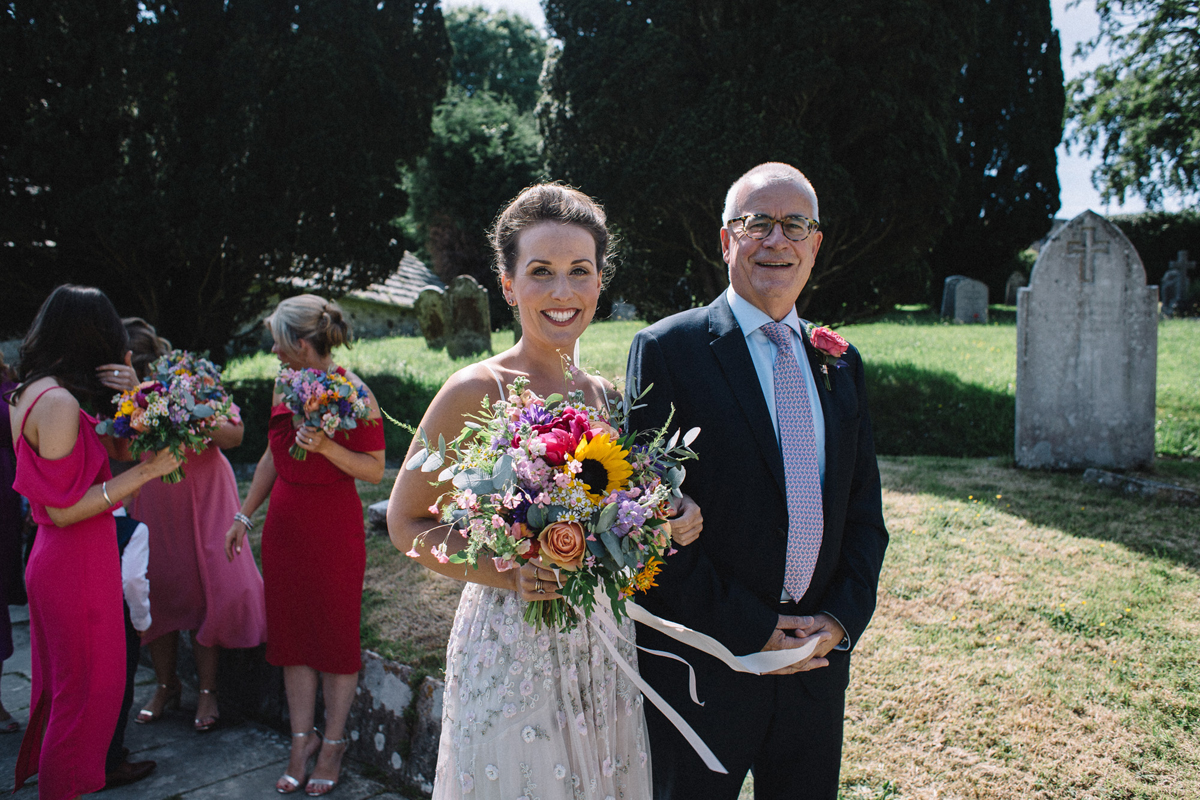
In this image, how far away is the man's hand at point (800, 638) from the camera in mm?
2113

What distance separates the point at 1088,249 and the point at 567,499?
6.53m

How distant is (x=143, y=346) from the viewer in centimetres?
445

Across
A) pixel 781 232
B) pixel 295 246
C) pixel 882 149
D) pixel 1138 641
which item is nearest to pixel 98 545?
pixel 781 232

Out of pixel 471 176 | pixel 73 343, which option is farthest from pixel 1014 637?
pixel 471 176

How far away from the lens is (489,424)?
184 centimetres

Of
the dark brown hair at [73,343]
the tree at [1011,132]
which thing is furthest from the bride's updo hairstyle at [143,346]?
the tree at [1011,132]

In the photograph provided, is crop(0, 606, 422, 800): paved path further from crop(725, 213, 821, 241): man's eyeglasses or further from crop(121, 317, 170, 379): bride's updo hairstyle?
crop(725, 213, 821, 241): man's eyeglasses

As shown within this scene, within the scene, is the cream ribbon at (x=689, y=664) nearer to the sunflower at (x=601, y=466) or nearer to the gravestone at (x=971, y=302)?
the sunflower at (x=601, y=466)

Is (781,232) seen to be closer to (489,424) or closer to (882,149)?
(489,424)

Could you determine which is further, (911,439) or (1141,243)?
(1141,243)

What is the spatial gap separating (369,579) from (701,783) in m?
3.36

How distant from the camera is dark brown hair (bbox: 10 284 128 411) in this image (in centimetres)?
321

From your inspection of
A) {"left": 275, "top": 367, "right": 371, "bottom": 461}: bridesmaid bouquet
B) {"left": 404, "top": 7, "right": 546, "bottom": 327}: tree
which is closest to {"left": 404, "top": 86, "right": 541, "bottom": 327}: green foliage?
{"left": 404, "top": 7, "right": 546, "bottom": 327}: tree

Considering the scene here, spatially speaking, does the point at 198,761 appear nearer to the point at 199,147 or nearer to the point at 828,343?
→ the point at 828,343
